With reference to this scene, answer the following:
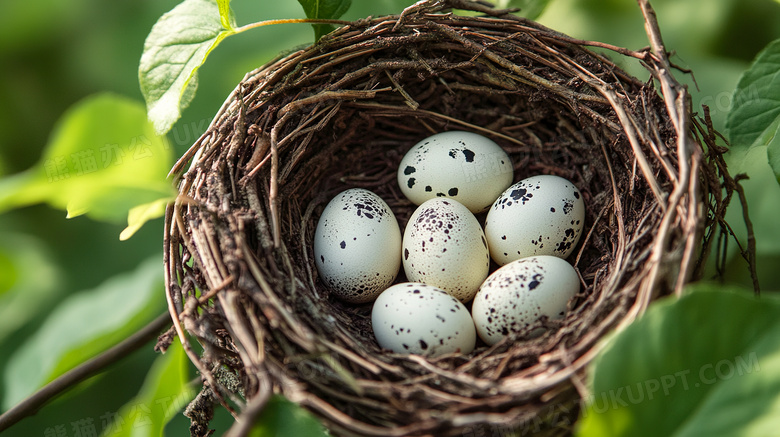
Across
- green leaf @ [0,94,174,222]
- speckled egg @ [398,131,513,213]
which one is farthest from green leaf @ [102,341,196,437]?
speckled egg @ [398,131,513,213]

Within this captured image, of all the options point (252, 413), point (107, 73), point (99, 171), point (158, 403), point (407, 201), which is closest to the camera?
point (99, 171)

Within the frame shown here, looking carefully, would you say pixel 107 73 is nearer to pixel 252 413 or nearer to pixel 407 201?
pixel 407 201

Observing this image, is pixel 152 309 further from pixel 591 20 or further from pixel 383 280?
pixel 591 20

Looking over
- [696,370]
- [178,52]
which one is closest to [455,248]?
[696,370]

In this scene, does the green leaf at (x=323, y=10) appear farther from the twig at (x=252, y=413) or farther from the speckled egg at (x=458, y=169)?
the twig at (x=252, y=413)

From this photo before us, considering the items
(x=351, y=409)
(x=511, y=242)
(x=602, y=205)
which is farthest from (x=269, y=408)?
(x=602, y=205)

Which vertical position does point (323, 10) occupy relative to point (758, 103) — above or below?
above
